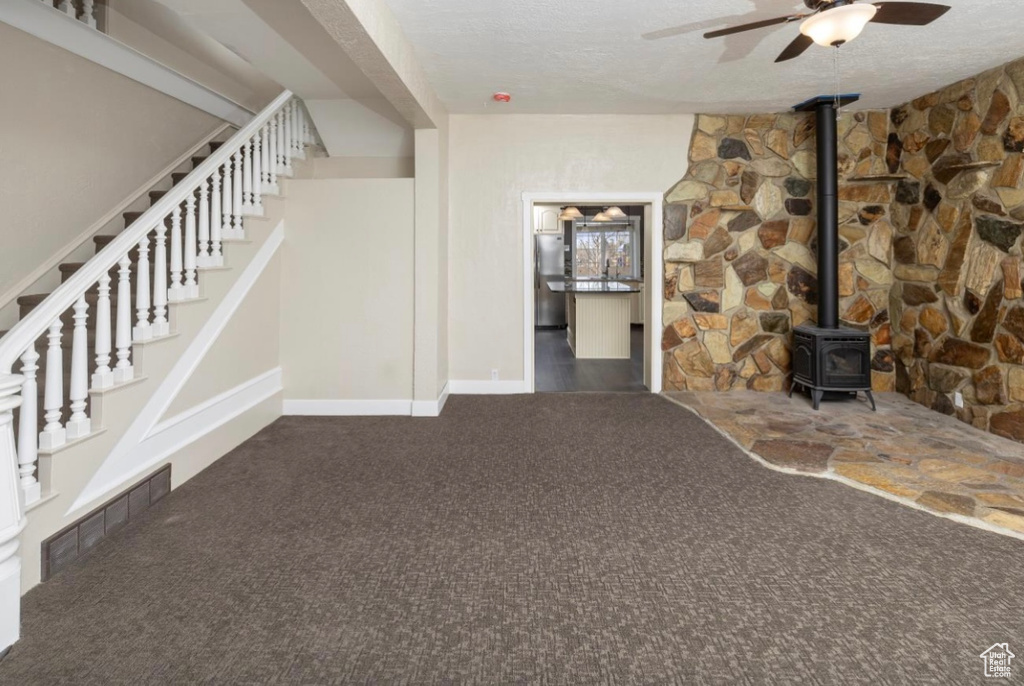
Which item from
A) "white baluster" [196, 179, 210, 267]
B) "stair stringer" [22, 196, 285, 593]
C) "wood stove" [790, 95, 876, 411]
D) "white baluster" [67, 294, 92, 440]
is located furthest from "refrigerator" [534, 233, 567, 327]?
"white baluster" [67, 294, 92, 440]

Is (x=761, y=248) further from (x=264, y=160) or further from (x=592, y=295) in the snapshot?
(x=264, y=160)

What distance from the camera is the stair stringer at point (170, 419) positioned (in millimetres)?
2098

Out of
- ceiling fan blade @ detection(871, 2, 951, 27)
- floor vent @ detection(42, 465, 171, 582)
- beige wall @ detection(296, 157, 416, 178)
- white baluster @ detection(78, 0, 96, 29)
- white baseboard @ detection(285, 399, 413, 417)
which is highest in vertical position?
white baluster @ detection(78, 0, 96, 29)

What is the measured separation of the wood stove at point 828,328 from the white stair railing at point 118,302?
435 cm

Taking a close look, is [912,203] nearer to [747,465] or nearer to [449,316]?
[747,465]

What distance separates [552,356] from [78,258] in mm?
5242

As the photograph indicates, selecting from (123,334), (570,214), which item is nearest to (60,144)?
(123,334)

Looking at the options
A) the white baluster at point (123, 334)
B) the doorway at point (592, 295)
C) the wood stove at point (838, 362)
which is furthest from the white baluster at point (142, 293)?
the wood stove at point (838, 362)

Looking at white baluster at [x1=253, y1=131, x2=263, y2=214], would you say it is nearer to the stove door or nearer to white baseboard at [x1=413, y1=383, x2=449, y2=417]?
white baseboard at [x1=413, y1=383, x2=449, y2=417]

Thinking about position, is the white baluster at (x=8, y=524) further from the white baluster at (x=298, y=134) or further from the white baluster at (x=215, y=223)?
the white baluster at (x=298, y=134)

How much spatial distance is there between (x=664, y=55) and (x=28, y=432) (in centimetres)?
386

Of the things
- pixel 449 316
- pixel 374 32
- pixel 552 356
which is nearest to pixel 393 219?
pixel 449 316

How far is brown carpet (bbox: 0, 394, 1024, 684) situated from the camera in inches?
59.7

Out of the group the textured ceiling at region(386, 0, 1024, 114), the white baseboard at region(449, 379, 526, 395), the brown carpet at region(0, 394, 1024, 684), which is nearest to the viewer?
the brown carpet at region(0, 394, 1024, 684)
